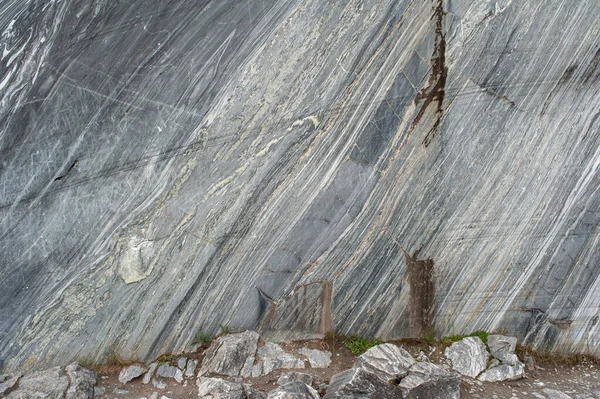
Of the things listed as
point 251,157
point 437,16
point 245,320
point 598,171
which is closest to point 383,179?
point 251,157

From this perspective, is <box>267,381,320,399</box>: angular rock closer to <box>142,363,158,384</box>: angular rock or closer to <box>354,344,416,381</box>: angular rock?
<box>354,344,416,381</box>: angular rock

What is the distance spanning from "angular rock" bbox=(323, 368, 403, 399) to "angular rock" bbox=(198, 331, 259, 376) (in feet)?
2.58

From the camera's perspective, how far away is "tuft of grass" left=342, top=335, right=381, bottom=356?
4.59 m

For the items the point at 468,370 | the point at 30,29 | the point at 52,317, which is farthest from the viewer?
the point at 468,370

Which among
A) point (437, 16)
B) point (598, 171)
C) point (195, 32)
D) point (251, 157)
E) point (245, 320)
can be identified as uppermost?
point (437, 16)

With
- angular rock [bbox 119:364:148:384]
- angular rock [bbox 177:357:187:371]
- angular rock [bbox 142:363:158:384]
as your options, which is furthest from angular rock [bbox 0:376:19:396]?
angular rock [bbox 177:357:187:371]

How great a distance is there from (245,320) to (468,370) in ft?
6.56

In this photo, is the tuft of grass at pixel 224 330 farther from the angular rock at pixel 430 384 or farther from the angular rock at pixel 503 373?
the angular rock at pixel 503 373

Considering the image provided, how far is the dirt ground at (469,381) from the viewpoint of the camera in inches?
163

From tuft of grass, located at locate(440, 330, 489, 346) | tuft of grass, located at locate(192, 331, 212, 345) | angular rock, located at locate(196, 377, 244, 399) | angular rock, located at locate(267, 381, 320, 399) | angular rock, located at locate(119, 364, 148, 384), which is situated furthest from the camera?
tuft of grass, located at locate(440, 330, 489, 346)

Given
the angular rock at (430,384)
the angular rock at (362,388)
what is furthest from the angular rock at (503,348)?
the angular rock at (362,388)

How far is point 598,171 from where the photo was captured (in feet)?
15.4

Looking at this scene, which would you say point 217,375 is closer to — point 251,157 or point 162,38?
point 251,157

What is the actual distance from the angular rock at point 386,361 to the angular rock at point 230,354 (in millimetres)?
914
